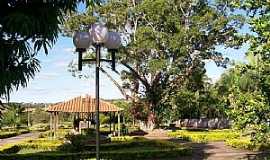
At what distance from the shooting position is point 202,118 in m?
49.6

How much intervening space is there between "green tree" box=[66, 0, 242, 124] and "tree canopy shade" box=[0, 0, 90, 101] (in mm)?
21260

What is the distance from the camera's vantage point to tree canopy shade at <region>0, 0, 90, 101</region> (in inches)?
307

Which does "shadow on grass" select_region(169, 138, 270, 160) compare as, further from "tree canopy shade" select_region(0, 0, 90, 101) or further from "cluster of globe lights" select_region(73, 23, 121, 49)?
"tree canopy shade" select_region(0, 0, 90, 101)

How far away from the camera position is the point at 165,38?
31047 millimetres

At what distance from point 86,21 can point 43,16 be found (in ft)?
79.1

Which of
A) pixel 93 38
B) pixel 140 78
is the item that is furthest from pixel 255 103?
pixel 140 78

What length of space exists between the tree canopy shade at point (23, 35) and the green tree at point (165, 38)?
21.3 meters

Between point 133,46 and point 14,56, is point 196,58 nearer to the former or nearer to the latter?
point 133,46

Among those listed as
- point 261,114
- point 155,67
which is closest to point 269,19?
point 261,114

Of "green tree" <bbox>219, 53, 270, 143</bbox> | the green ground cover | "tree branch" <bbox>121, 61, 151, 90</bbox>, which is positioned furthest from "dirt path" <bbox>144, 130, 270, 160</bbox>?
"tree branch" <bbox>121, 61, 151, 90</bbox>

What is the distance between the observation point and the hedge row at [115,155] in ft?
61.3

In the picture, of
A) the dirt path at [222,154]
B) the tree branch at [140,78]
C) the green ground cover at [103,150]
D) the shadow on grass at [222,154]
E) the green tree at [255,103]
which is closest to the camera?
the green tree at [255,103]

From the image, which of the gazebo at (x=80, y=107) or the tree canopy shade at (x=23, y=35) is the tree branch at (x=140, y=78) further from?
the tree canopy shade at (x=23, y=35)

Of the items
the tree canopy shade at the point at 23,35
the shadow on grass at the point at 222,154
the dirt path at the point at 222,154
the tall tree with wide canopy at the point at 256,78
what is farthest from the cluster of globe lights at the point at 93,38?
the shadow on grass at the point at 222,154
